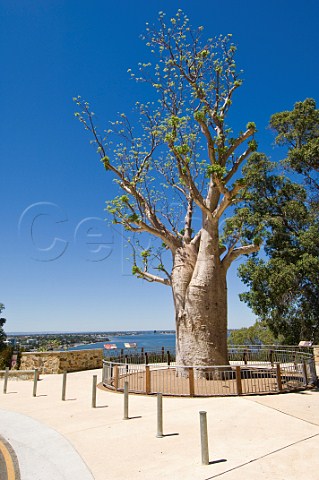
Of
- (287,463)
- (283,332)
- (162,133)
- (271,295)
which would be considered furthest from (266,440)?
(283,332)

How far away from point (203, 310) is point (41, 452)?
372 inches

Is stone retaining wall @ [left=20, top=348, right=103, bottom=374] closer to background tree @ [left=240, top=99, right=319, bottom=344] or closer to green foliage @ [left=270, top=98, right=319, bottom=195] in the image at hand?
background tree @ [left=240, top=99, right=319, bottom=344]

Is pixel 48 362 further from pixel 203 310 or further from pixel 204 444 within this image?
pixel 204 444

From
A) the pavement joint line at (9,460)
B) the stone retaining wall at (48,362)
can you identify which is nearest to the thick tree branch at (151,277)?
the stone retaining wall at (48,362)

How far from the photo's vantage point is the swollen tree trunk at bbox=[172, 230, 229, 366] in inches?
588

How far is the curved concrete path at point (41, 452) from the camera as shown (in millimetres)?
5730

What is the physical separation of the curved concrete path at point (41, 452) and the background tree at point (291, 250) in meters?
19.0

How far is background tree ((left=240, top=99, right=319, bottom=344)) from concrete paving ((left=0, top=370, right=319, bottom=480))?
13.4m

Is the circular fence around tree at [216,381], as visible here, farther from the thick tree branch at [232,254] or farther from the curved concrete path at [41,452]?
the thick tree branch at [232,254]

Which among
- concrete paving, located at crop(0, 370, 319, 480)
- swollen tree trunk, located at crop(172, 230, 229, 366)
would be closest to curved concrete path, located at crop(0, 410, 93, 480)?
concrete paving, located at crop(0, 370, 319, 480)

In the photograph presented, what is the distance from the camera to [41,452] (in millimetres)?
6871

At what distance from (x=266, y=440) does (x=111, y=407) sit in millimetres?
5333

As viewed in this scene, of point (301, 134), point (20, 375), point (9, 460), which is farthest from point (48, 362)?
point (301, 134)

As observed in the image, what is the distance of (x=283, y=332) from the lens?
26672 mm
